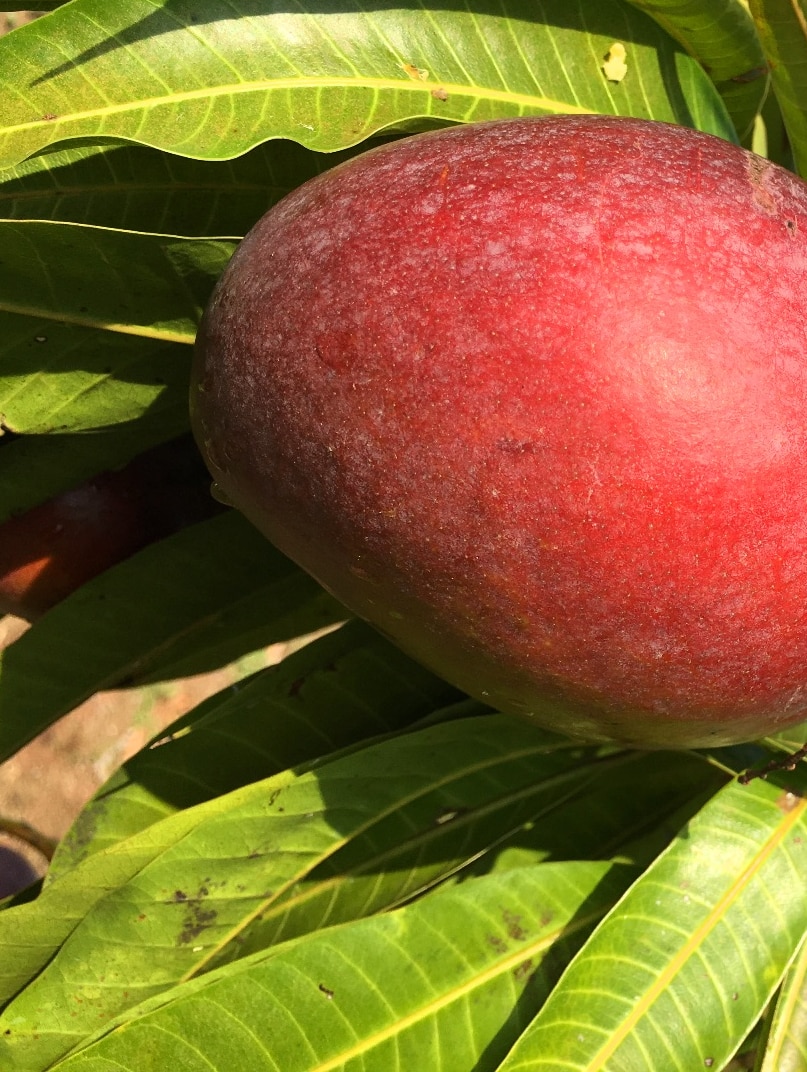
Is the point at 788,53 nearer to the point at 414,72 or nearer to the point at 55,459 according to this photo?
the point at 414,72

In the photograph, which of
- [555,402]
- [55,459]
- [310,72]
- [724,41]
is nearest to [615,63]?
[724,41]

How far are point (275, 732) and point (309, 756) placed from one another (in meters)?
0.05

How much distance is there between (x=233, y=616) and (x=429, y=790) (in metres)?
0.31

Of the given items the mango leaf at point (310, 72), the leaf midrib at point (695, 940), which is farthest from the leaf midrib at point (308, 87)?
the leaf midrib at point (695, 940)

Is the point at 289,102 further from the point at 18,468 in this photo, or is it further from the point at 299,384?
the point at 18,468

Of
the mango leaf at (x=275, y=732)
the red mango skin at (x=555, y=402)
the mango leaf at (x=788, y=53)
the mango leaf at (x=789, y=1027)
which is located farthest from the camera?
the mango leaf at (x=275, y=732)

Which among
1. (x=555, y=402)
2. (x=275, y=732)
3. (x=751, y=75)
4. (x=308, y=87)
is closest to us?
(x=555, y=402)

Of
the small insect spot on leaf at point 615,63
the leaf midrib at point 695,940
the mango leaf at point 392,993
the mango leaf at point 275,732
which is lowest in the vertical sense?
the leaf midrib at point 695,940

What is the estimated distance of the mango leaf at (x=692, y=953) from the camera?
2.82ft

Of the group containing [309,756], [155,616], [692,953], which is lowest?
[692,953]

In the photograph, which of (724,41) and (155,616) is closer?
(724,41)

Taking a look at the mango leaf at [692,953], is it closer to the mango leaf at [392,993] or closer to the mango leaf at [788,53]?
the mango leaf at [392,993]

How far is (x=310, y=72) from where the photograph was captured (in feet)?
2.87

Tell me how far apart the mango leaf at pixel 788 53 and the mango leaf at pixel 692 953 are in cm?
58
